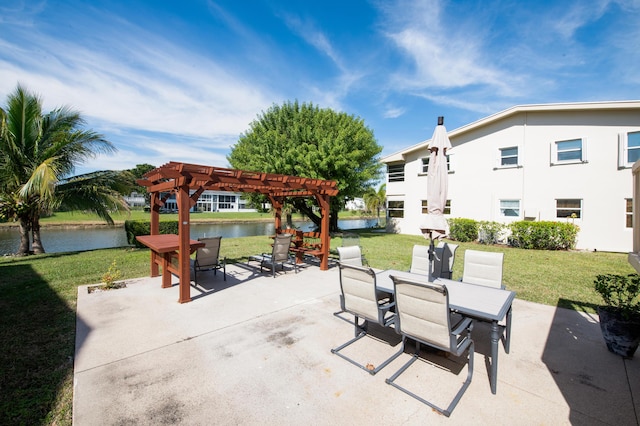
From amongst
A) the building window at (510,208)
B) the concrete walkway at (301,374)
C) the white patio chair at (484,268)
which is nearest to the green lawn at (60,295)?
the concrete walkway at (301,374)

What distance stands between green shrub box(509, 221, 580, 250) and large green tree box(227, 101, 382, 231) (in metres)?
7.95

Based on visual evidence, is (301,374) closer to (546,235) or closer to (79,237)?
(546,235)

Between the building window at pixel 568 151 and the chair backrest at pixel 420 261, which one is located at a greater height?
the building window at pixel 568 151

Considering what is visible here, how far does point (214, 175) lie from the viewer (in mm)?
5695

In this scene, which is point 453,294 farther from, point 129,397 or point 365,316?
point 129,397

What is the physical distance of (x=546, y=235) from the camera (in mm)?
11961

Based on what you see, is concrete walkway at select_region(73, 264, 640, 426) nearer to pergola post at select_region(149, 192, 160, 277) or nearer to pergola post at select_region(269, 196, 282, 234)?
pergola post at select_region(149, 192, 160, 277)

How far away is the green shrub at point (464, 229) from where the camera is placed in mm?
14336

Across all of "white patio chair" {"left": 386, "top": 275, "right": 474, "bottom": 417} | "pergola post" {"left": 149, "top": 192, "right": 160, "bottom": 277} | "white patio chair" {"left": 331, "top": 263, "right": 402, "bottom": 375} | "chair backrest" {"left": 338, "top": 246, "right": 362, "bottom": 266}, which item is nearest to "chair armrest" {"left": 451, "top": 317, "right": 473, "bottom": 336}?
"white patio chair" {"left": 386, "top": 275, "right": 474, "bottom": 417}

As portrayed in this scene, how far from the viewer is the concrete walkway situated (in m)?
2.39

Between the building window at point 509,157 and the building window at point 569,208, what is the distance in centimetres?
257

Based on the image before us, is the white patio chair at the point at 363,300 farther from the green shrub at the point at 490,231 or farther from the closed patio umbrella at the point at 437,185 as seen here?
the green shrub at the point at 490,231

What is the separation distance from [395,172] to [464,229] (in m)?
6.65

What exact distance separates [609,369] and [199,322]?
5260mm
